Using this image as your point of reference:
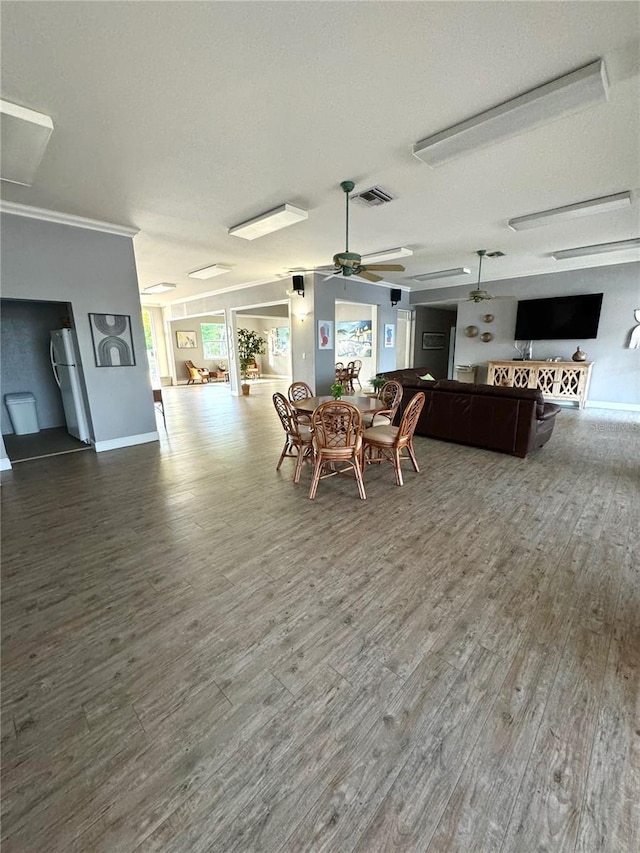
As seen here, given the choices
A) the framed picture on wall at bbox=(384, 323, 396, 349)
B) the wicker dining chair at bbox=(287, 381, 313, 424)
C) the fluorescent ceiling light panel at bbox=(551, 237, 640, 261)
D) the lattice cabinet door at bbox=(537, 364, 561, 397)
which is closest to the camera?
the wicker dining chair at bbox=(287, 381, 313, 424)

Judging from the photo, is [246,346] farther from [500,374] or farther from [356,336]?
[500,374]

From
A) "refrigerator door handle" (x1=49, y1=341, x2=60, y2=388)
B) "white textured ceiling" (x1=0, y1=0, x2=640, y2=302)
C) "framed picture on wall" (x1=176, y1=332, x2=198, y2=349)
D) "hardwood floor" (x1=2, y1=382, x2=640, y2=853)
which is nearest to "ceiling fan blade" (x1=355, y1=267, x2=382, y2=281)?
"white textured ceiling" (x1=0, y1=0, x2=640, y2=302)

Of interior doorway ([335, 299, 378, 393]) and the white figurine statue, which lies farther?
interior doorway ([335, 299, 378, 393])

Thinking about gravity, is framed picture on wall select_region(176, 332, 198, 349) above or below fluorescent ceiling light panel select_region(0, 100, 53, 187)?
below

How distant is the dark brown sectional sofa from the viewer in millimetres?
4254

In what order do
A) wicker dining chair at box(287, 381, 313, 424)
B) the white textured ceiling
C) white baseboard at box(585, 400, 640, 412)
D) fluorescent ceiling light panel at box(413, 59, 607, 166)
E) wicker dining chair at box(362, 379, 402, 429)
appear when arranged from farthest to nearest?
white baseboard at box(585, 400, 640, 412) < wicker dining chair at box(287, 381, 313, 424) < wicker dining chair at box(362, 379, 402, 429) < fluorescent ceiling light panel at box(413, 59, 607, 166) < the white textured ceiling

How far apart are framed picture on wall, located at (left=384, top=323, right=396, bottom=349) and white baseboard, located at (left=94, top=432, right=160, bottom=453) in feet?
21.5

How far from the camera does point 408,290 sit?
33.4ft

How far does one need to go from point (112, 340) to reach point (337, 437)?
12.1 ft

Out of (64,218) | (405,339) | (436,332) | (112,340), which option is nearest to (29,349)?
(112,340)

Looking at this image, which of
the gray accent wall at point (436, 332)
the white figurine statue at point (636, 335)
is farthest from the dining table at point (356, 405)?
the gray accent wall at point (436, 332)

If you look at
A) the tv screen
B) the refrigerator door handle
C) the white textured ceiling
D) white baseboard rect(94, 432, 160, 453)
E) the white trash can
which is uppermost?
the white textured ceiling

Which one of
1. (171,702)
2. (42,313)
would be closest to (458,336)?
(42,313)

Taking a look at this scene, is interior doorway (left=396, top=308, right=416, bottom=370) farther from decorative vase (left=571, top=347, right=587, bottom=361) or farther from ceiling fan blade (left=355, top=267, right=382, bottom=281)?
ceiling fan blade (left=355, top=267, right=382, bottom=281)
